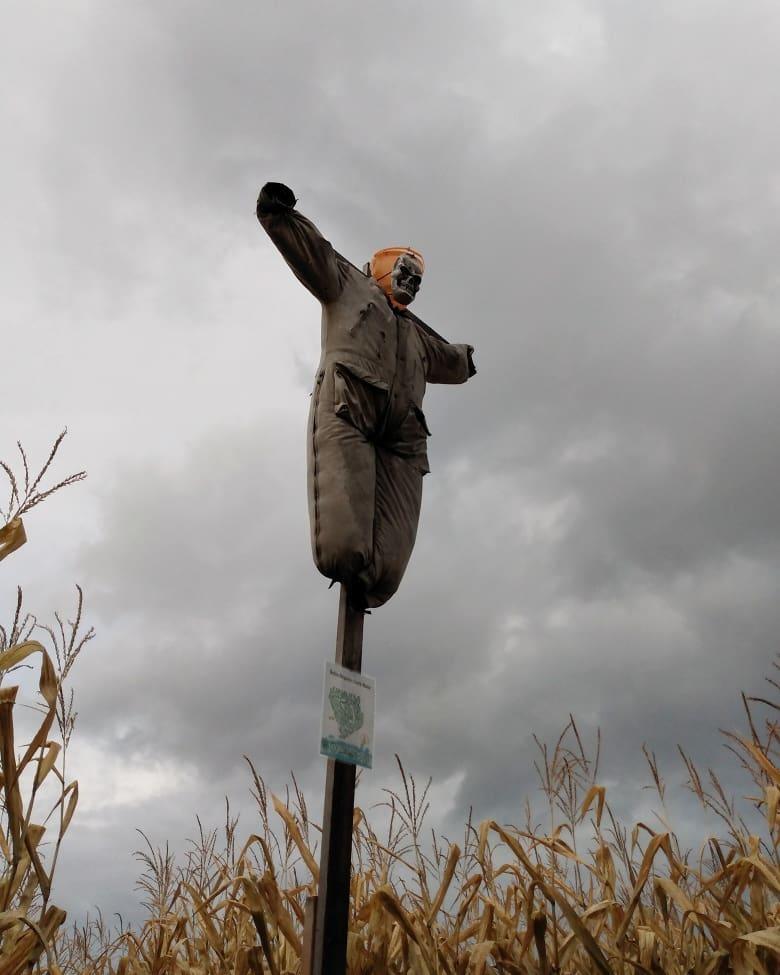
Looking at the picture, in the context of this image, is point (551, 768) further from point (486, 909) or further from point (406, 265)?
point (406, 265)

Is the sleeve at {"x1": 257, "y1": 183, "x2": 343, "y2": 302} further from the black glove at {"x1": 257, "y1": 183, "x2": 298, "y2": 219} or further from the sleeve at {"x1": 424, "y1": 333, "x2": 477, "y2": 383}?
the sleeve at {"x1": 424, "y1": 333, "x2": 477, "y2": 383}

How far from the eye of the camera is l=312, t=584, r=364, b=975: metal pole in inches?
82.4

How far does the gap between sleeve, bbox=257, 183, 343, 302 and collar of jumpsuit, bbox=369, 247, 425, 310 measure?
9.9 inches

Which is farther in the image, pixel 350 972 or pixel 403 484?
pixel 403 484

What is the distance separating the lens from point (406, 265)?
3039 millimetres

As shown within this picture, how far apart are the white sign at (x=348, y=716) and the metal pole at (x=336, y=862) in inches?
2.1

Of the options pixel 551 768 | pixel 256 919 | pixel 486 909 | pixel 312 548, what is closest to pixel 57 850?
pixel 256 919

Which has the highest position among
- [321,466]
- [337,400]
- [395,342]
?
[395,342]

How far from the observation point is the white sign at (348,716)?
2.22m

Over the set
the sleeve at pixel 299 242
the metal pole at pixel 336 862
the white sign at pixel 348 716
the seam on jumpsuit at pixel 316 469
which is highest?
the sleeve at pixel 299 242

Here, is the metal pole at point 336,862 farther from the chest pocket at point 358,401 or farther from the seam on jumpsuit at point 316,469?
the chest pocket at point 358,401

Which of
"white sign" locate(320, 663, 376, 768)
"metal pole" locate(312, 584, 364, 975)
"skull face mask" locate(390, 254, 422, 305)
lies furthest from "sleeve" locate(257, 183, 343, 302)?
"white sign" locate(320, 663, 376, 768)

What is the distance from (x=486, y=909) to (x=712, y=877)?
0.60 metres

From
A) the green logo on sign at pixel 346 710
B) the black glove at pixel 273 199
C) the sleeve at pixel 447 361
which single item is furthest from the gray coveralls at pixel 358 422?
the green logo on sign at pixel 346 710
